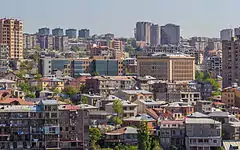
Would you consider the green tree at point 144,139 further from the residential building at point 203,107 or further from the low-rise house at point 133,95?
the low-rise house at point 133,95

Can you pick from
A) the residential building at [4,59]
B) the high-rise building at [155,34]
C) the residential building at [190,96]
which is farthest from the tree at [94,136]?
the high-rise building at [155,34]

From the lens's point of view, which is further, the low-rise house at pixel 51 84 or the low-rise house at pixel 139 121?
the low-rise house at pixel 51 84

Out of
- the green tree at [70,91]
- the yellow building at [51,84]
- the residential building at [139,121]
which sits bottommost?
the residential building at [139,121]

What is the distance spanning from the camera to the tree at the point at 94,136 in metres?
20.9

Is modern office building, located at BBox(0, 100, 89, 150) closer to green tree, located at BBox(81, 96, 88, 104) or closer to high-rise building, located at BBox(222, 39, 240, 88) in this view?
green tree, located at BBox(81, 96, 88, 104)

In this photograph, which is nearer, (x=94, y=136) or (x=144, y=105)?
(x=94, y=136)

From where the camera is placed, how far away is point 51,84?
3400 centimetres

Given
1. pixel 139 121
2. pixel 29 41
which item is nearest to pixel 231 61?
pixel 139 121

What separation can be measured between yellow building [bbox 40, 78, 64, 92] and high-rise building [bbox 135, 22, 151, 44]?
53583 mm

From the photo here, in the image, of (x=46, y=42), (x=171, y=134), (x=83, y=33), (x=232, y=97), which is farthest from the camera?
(x=83, y=33)

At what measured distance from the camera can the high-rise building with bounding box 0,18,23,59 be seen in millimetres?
44500

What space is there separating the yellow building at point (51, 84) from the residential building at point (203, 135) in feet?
41.6

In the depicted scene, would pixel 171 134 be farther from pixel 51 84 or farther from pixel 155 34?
pixel 155 34

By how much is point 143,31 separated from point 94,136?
69619 millimetres
